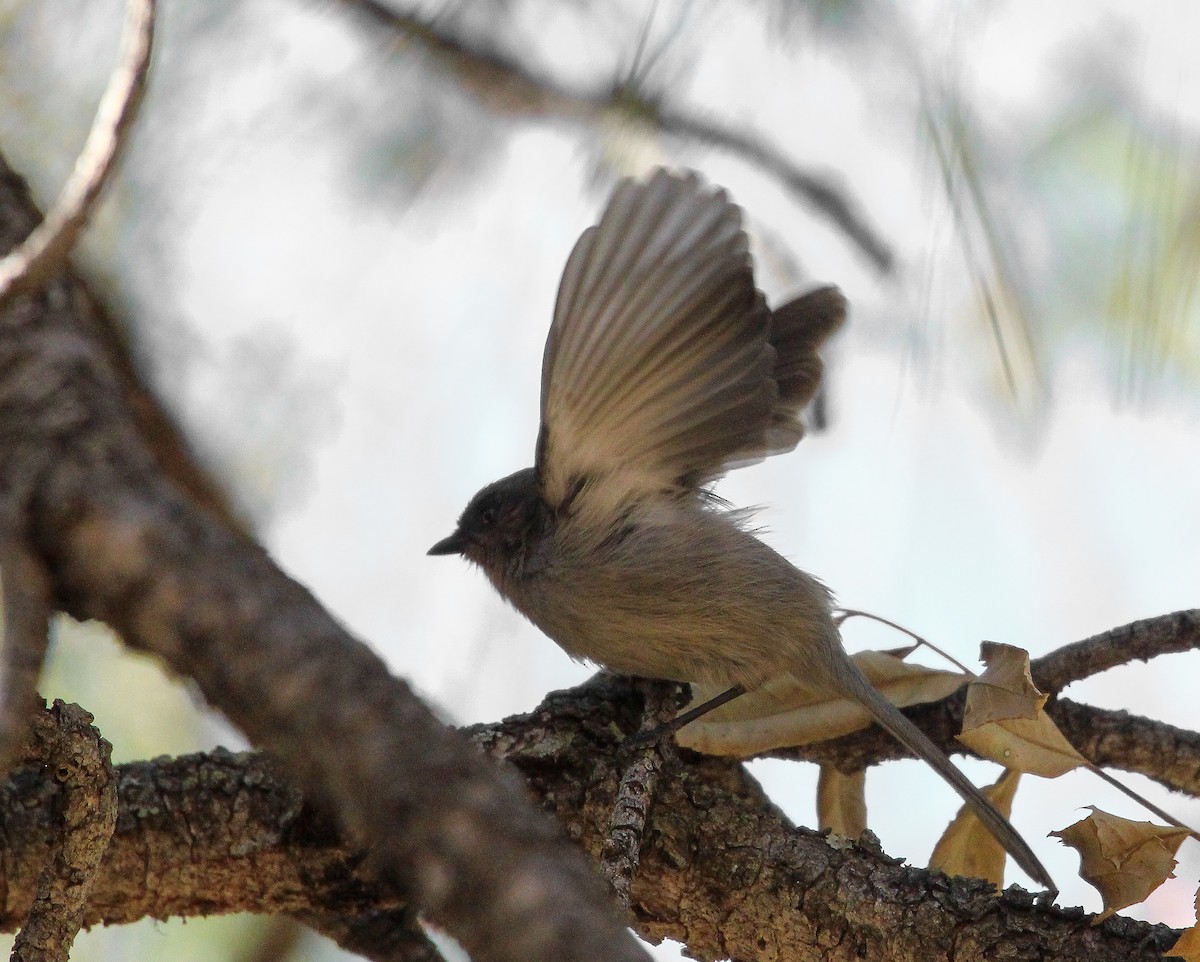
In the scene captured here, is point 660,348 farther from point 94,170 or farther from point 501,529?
point 94,170

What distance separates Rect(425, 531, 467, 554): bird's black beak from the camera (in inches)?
91.7

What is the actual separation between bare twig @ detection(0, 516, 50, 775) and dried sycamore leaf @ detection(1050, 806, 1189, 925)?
1.06 m

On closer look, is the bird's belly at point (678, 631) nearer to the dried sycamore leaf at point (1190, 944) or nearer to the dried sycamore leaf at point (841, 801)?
the dried sycamore leaf at point (841, 801)

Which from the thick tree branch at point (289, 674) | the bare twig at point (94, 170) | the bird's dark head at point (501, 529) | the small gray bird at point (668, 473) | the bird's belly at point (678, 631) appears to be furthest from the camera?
the bird's dark head at point (501, 529)

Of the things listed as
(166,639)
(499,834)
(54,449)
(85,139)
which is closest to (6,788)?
(54,449)

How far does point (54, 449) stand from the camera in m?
1.33

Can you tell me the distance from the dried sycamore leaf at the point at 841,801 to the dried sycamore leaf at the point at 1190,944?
2.03 feet

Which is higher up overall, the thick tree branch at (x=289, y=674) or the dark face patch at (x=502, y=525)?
the dark face patch at (x=502, y=525)

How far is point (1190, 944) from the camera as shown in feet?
4.13

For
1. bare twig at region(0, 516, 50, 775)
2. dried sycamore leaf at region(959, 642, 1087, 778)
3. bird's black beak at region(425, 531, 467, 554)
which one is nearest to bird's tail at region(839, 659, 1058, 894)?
dried sycamore leaf at region(959, 642, 1087, 778)

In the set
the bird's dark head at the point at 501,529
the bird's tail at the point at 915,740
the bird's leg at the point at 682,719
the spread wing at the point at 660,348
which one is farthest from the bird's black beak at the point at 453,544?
the bird's tail at the point at 915,740

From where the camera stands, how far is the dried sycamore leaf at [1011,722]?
4.80 ft

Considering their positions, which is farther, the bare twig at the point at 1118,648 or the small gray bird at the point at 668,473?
the small gray bird at the point at 668,473

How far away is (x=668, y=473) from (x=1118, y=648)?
80 cm
